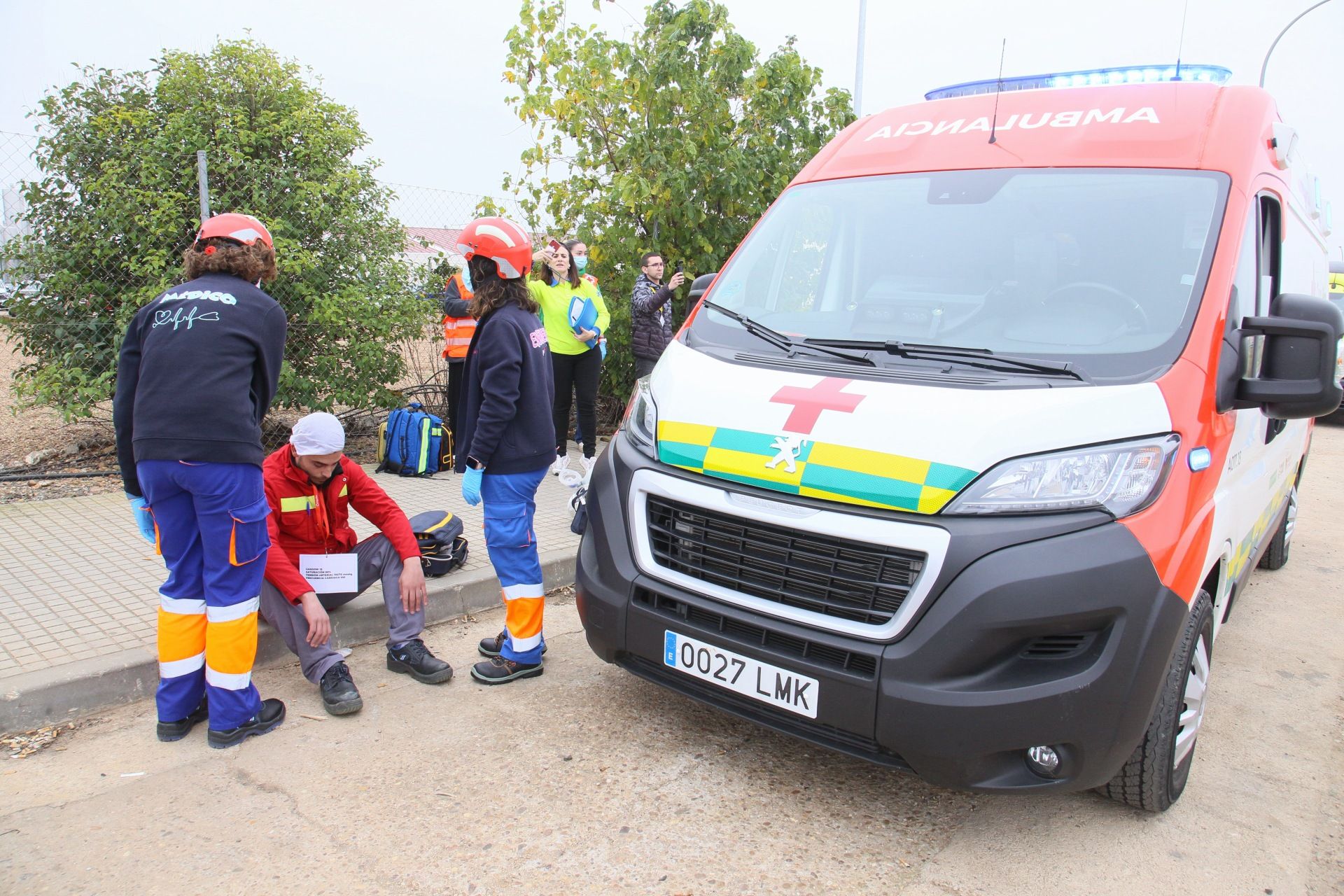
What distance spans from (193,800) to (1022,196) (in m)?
3.43

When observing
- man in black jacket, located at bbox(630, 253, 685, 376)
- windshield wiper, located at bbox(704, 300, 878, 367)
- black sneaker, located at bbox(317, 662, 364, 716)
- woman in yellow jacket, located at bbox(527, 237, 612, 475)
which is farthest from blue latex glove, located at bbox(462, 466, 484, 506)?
man in black jacket, located at bbox(630, 253, 685, 376)

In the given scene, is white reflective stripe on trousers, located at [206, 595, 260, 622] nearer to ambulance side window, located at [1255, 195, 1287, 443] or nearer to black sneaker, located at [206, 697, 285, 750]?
black sneaker, located at [206, 697, 285, 750]

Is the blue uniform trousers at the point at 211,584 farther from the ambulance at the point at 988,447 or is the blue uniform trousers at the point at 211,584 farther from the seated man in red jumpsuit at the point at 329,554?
the ambulance at the point at 988,447

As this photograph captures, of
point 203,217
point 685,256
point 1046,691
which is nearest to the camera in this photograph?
point 1046,691

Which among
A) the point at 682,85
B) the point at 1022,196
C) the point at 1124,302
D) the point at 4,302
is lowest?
the point at 4,302

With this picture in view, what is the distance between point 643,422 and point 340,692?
157 cm

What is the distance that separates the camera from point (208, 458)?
307cm

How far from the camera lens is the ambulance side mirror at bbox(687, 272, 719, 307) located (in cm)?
392

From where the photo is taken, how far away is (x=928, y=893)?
2547 mm

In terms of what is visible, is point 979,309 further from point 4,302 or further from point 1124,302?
point 4,302

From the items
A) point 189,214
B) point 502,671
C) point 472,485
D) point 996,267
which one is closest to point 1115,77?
point 996,267

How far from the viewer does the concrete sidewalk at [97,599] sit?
3.44m

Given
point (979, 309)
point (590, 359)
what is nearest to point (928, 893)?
point (979, 309)

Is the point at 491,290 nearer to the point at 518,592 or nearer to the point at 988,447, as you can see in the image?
the point at 518,592
